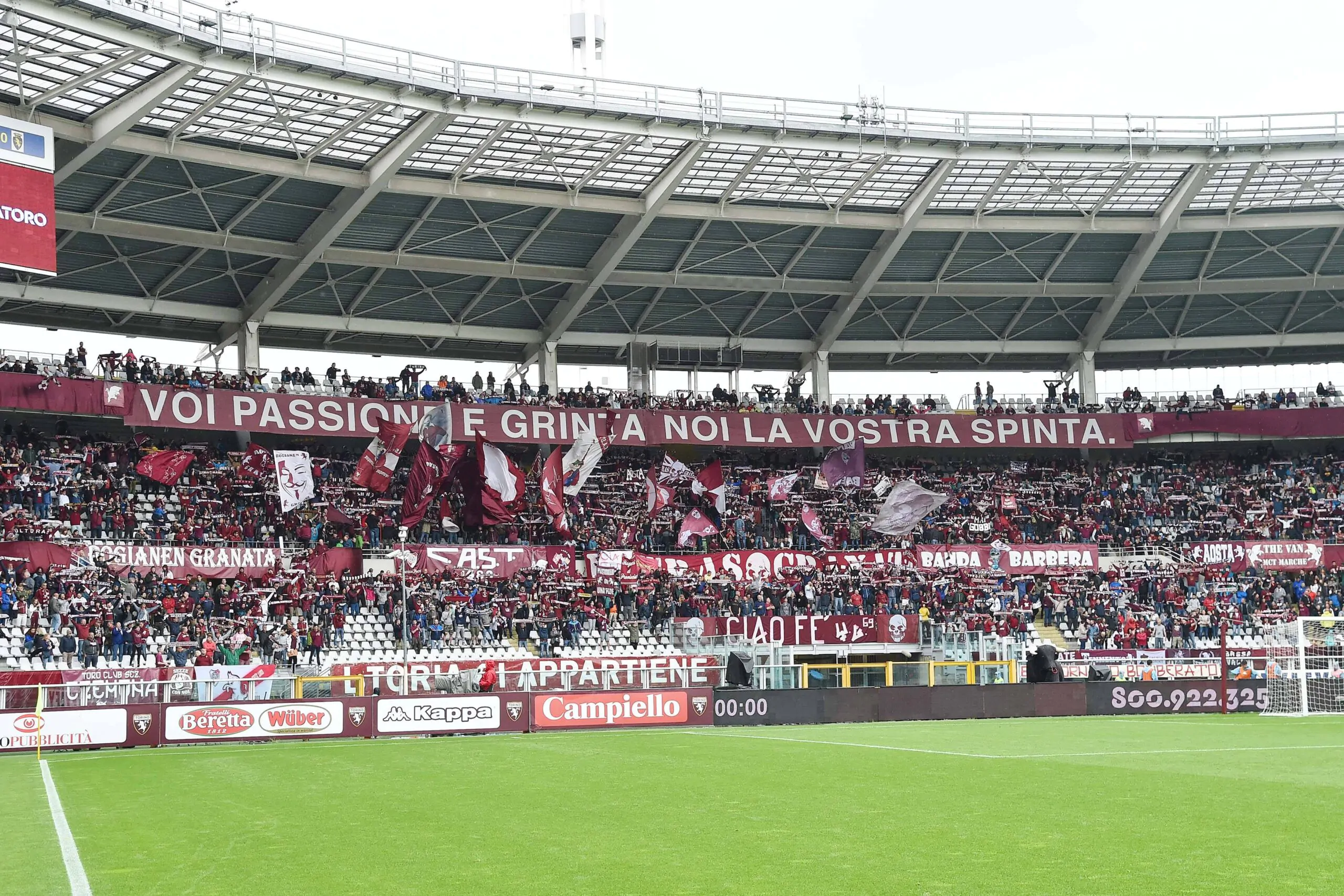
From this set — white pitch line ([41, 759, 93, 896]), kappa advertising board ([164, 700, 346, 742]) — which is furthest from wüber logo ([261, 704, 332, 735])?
white pitch line ([41, 759, 93, 896])

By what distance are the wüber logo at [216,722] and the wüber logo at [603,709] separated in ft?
21.1

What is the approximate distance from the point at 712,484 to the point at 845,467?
19.3 feet

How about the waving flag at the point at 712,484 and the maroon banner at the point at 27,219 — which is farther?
the waving flag at the point at 712,484

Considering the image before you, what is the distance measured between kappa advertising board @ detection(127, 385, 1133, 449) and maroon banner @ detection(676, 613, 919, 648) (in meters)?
10.5

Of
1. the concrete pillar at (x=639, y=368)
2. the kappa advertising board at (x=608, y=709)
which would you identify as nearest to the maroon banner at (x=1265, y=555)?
the concrete pillar at (x=639, y=368)

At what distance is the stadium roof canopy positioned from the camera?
40.2 metres

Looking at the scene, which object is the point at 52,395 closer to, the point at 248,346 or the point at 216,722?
the point at 248,346

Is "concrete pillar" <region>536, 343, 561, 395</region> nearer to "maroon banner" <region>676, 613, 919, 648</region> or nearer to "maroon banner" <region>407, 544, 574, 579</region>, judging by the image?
"maroon banner" <region>407, 544, 574, 579</region>

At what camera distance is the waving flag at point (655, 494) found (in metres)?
53.3

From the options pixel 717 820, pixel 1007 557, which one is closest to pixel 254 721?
pixel 717 820

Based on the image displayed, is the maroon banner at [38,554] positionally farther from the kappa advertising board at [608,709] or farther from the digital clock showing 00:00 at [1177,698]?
the digital clock showing 00:00 at [1177,698]

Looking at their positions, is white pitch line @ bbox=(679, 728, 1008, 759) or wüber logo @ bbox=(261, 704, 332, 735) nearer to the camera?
white pitch line @ bbox=(679, 728, 1008, 759)

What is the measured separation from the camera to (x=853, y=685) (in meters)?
36.1

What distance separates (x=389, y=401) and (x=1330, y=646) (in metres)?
31.5
